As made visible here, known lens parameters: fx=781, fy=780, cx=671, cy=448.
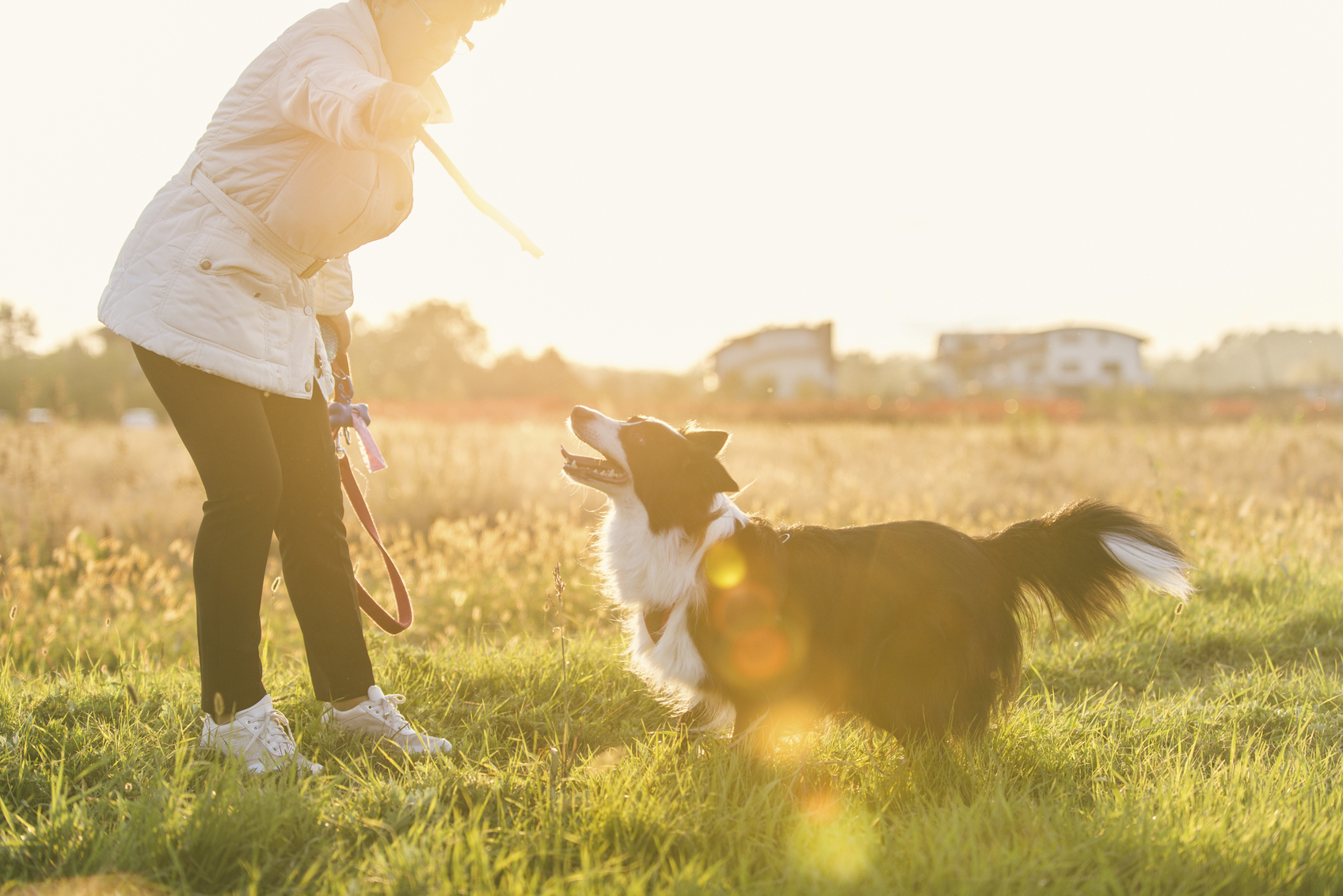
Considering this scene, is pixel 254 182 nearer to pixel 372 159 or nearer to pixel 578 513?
pixel 372 159

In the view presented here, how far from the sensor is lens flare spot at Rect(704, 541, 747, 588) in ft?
9.64

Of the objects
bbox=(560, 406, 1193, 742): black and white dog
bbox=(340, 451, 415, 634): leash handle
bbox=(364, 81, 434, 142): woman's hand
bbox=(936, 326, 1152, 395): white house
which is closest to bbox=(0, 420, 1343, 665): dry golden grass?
bbox=(340, 451, 415, 634): leash handle

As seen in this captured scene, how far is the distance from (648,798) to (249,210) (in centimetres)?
206

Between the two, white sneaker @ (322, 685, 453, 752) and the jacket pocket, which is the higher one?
the jacket pocket

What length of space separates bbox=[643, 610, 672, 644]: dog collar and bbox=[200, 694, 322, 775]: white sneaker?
1.26 meters

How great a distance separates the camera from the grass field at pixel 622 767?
188 centimetres

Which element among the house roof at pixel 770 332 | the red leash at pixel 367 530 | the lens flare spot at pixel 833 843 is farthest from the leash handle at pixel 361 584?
the house roof at pixel 770 332

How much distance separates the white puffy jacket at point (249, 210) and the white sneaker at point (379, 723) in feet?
3.80

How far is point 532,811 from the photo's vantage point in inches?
83.3

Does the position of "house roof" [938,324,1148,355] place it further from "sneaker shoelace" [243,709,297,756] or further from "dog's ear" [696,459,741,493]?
"sneaker shoelace" [243,709,297,756]

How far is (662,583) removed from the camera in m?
3.09

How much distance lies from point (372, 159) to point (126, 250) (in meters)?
0.79

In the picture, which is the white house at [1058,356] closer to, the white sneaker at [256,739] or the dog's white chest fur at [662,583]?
the dog's white chest fur at [662,583]

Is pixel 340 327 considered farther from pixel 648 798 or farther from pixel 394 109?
pixel 648 798
